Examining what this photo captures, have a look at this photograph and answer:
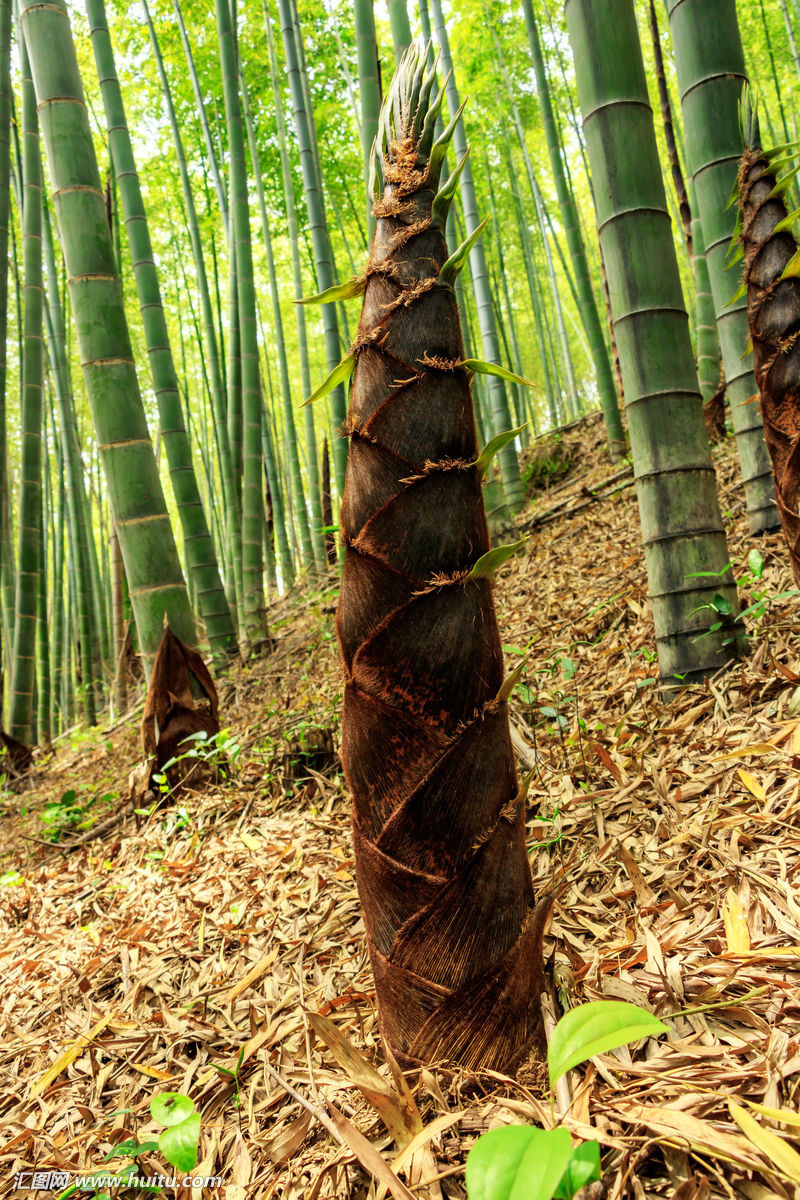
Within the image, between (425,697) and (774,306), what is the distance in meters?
1.34

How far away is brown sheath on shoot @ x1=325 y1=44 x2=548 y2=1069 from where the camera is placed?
0.93 metres

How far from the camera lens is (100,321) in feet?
8.78

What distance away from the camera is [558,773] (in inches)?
71.2

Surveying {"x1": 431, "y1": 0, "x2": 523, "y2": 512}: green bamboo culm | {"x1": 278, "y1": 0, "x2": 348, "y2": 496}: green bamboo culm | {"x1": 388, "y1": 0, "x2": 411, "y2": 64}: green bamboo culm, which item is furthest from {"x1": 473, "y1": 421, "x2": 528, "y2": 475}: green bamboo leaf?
{"x1": 431, "y1": 0, "x2": 523, "y2": 512}: green bamboo culm

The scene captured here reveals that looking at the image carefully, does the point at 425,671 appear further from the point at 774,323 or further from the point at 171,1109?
the point at 774,323

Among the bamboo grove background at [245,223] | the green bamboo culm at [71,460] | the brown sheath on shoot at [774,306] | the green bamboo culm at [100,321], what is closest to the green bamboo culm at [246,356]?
the bamboo grove background at [245,223]

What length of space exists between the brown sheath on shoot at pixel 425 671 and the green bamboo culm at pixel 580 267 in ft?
16.1

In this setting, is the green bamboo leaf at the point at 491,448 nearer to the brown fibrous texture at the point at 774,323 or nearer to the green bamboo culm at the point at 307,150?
the brown fibrous texture at the point at 774,323

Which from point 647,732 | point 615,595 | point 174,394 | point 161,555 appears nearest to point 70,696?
point 174,394

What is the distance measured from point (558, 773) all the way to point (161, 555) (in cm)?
177

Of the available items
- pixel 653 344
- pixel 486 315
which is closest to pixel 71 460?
pixel 486 315

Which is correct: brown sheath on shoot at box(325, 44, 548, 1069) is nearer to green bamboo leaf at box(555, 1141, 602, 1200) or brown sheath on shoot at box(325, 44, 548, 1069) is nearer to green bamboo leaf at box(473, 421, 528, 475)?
green bamboo leaf at box(473, 421, 528, 475)

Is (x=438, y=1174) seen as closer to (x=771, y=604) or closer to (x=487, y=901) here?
(x=487, y=901)

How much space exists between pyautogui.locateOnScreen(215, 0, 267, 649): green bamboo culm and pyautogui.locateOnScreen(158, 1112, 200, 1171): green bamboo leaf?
3.75 meters
